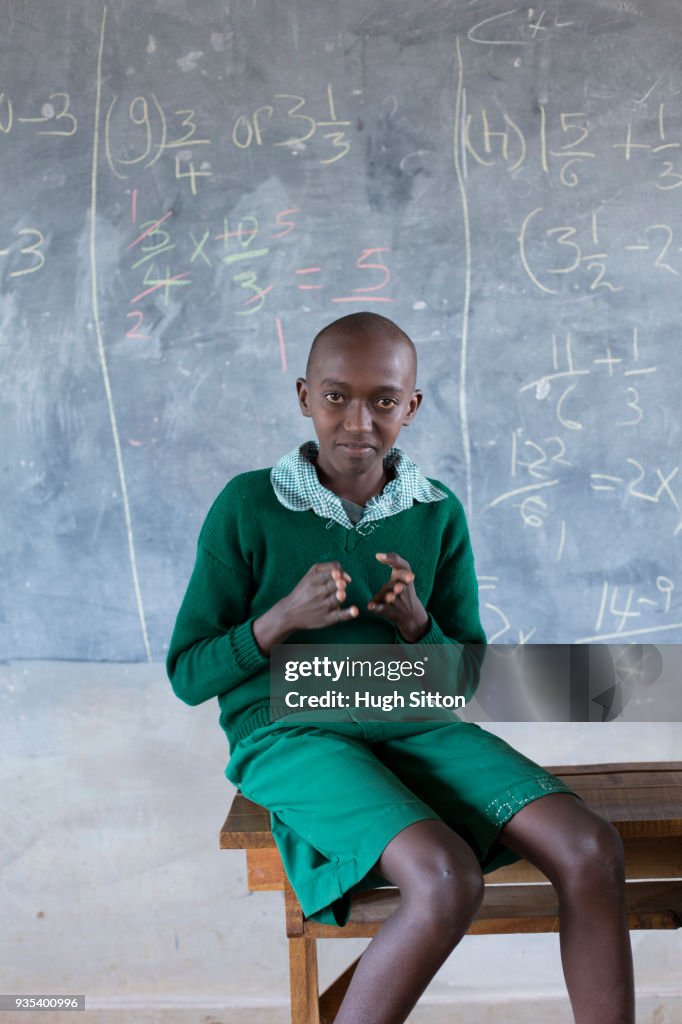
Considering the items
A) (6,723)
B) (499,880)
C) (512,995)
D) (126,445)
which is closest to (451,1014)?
(512,995)

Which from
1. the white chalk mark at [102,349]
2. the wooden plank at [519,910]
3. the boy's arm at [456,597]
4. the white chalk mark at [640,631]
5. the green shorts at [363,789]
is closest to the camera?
the green shorts at [363,789]

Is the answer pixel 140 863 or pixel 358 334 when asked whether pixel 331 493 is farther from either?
pixel 140 863

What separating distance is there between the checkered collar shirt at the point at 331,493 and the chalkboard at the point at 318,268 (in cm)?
64

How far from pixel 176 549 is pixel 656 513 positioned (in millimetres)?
1081

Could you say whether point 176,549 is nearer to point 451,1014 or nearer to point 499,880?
point 499,880

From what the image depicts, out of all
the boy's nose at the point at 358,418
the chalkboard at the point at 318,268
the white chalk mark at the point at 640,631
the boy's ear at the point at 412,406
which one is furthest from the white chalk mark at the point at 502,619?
the boy's nose at the point at 358,418

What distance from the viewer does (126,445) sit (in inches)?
88.7

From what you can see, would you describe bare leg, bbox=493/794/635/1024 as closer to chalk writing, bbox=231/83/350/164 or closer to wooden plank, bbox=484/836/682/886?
wooden plank, bbox=484/836/682/886

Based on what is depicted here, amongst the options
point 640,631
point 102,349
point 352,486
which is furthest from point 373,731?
point 102,349

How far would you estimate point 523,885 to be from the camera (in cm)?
161

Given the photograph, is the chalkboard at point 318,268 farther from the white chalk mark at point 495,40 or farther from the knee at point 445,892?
the knee at point 445,892

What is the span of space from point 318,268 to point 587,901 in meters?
1.47

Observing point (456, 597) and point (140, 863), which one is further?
point (140, 863)

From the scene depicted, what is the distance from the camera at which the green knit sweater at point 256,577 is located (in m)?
1.51
